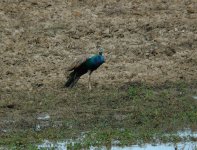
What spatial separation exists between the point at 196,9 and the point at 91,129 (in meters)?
7.85

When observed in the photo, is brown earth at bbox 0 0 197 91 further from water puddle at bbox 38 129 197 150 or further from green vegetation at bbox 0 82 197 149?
water puddle at bbox 38 129 197 150

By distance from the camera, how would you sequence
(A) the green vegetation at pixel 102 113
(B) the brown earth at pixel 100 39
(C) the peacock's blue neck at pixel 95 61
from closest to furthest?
(A) the green vegetation at pixel 102 113, (C) the peacock's blue neck at pixel 95 61, (B) the brown earth at pixel 100 39

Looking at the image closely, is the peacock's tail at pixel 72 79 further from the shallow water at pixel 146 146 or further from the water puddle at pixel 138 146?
the shallow water at pixel 146 146

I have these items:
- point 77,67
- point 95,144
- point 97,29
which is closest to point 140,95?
point 77,67

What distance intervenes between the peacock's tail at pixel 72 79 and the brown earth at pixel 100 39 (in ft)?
0.87

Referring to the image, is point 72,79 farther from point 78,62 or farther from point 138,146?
point 138,146

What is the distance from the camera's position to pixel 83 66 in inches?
639

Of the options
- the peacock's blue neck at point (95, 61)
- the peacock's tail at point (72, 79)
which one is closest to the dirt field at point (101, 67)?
the peacock's tail at point (72, 79)

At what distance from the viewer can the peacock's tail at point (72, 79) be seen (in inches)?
624

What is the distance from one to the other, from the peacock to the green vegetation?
39cm

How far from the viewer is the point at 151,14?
65.8 ft

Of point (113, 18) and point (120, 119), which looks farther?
point (113, 18)

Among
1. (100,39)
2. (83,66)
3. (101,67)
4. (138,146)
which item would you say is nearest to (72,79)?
(83,66)

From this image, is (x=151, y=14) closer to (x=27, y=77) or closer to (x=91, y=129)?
(x=27, y=77)
